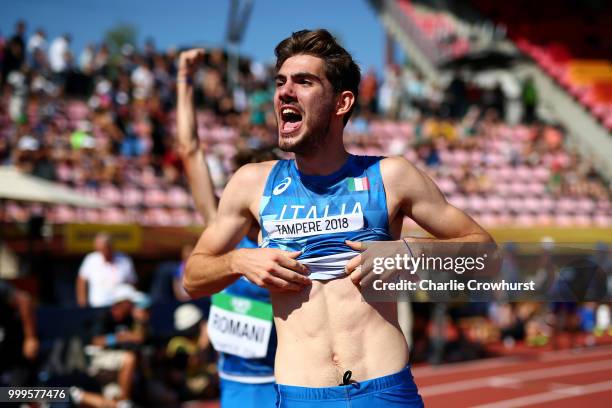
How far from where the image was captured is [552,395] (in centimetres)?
980

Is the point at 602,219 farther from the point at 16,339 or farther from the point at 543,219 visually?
the point at 16,339

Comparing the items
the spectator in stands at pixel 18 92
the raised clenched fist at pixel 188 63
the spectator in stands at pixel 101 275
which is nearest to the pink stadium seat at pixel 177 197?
the spectator in stands at pixel 18 92

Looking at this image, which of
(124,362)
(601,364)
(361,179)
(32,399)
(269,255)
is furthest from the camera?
(601,364)

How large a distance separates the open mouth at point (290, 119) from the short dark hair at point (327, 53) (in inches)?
7.3

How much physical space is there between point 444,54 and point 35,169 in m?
18.4

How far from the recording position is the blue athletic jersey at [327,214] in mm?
3008

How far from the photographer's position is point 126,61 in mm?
16109

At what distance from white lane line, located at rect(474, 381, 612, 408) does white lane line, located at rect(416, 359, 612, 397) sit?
0.78 meters

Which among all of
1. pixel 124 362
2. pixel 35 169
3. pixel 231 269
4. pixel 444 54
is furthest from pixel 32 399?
pixel 444 54

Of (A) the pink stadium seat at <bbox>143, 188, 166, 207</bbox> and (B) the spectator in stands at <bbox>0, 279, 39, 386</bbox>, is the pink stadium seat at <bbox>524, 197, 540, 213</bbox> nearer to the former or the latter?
(A) the pink stadium seat at <bbox>143, 188, 166, 207</bbox>

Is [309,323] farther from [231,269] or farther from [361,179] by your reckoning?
[361,179]

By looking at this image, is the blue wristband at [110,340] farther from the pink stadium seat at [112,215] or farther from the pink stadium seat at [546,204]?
the pink stadium seat at [546,204]

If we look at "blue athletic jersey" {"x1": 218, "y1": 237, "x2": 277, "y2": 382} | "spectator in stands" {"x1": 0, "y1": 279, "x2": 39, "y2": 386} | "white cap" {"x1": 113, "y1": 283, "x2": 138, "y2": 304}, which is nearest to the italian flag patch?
"blue athletic jersey" {"x1": 218, "y1": 237, "x2": 277, "y2": 382}

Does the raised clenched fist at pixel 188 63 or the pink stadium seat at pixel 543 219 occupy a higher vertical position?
the raised clenched fist at pixel 188 63
